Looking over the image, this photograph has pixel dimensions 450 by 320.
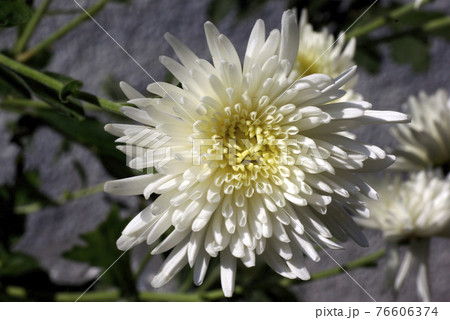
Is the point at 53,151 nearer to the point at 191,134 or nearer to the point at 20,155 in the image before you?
the point at 20,155

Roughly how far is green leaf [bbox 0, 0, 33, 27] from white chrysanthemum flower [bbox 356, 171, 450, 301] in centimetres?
44

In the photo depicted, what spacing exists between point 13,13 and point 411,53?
0.63 m

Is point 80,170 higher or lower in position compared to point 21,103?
lower

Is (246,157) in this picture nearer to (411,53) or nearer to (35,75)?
(35,75)

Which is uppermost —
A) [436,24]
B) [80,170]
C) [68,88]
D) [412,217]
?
[68,88]

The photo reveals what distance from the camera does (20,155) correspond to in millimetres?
670

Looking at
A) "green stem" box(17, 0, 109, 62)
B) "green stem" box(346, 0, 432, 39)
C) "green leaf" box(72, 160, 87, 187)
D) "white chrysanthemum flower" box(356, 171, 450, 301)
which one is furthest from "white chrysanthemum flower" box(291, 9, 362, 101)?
"green leaf" box(72, 160, 87, 187)

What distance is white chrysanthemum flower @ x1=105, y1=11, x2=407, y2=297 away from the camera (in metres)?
0.37

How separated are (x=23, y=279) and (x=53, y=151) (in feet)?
1.13

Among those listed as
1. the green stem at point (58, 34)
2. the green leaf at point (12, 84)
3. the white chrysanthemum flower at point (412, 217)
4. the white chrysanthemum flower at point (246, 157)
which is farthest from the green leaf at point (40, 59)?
the white chrysanthemum flower at point (412, 217)

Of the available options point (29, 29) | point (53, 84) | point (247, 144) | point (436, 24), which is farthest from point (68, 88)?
point (436, 24)

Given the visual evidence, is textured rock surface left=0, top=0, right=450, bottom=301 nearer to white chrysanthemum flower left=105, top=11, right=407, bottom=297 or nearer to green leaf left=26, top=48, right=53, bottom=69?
green leaf left=26, top=48, right=53, bottom=69

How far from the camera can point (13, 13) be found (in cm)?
42
